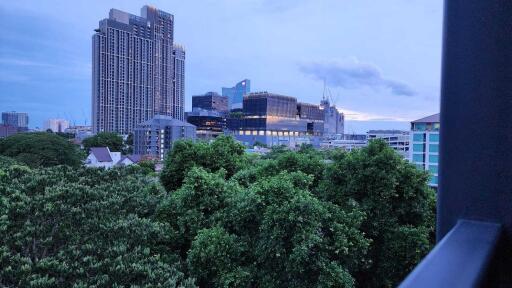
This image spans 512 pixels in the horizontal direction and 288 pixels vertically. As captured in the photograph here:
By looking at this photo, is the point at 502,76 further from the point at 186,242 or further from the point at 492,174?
the point at 186,242

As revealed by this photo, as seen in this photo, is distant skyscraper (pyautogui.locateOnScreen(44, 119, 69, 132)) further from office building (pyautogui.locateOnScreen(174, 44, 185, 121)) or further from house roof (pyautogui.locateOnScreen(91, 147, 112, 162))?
house roof (pyautogui.locateOnScreen(91, 147, 112, 162))

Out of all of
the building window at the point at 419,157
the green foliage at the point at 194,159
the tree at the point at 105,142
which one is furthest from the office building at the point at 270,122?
the green foliage at the point at 194,159

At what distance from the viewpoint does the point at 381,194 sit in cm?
614

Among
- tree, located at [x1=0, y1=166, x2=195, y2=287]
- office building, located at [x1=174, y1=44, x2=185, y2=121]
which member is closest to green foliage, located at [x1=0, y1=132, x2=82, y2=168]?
tree, located at [x1=0, y1=166, x2=195, y2=287]

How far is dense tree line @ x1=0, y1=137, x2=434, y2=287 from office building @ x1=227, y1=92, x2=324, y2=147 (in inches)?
1967

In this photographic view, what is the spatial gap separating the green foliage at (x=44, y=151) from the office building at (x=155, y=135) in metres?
16.1

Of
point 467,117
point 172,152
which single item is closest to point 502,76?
point 467,117

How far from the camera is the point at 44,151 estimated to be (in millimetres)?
21359

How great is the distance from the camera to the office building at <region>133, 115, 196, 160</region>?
39.8 meters

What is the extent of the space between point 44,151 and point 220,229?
67.2ft

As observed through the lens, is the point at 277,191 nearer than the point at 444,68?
No

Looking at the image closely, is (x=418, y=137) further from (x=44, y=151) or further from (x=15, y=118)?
(x=15, y=118)

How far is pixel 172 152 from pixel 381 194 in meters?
4.50

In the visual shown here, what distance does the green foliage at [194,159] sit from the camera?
25.7 ft
